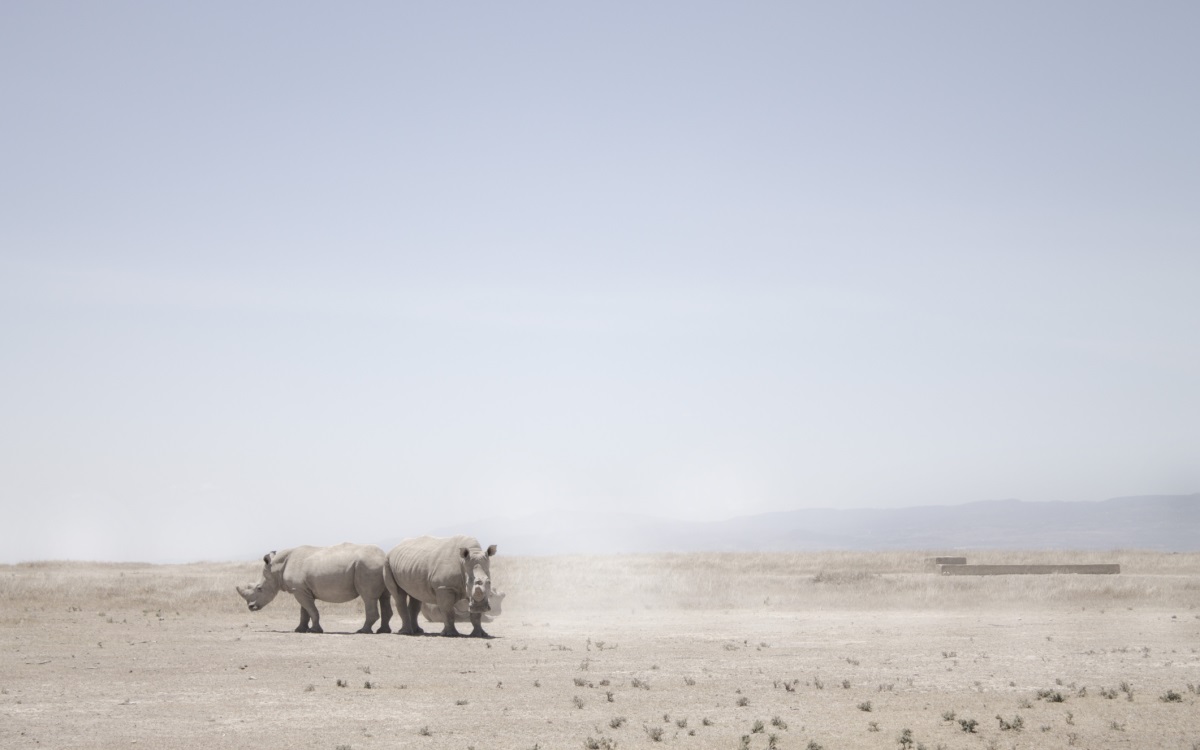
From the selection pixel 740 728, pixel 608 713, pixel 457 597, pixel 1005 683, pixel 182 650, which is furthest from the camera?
pixel 457 597

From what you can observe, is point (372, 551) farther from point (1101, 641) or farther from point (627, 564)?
point (627, 564)

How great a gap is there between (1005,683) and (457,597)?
577 inches

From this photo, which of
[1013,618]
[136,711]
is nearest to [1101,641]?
[1013,618]

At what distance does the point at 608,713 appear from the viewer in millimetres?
16547

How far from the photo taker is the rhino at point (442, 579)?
28891 mm

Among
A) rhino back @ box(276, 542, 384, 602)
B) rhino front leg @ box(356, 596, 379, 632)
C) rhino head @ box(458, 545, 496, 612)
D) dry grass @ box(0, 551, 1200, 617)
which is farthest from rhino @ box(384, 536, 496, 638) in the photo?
dry grass @ box(0, 551, 1200, 617)

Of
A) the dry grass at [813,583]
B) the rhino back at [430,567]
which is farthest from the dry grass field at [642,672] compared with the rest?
the rhino back at [430,567]

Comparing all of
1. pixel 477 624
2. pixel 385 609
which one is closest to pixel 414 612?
pixel 385 609

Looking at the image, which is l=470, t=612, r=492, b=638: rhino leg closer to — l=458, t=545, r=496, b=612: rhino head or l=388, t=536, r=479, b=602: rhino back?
l=458, t=545, r=496, b=612: rhino head

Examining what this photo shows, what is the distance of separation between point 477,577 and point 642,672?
8.47m

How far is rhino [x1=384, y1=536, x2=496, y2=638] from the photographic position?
2889 cm

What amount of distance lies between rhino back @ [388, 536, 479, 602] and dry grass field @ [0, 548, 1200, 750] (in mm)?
1621

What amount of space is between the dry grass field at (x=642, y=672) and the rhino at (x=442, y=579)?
4.56 ft

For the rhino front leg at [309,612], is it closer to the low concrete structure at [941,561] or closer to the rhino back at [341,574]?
the rhino back at [341,574]
